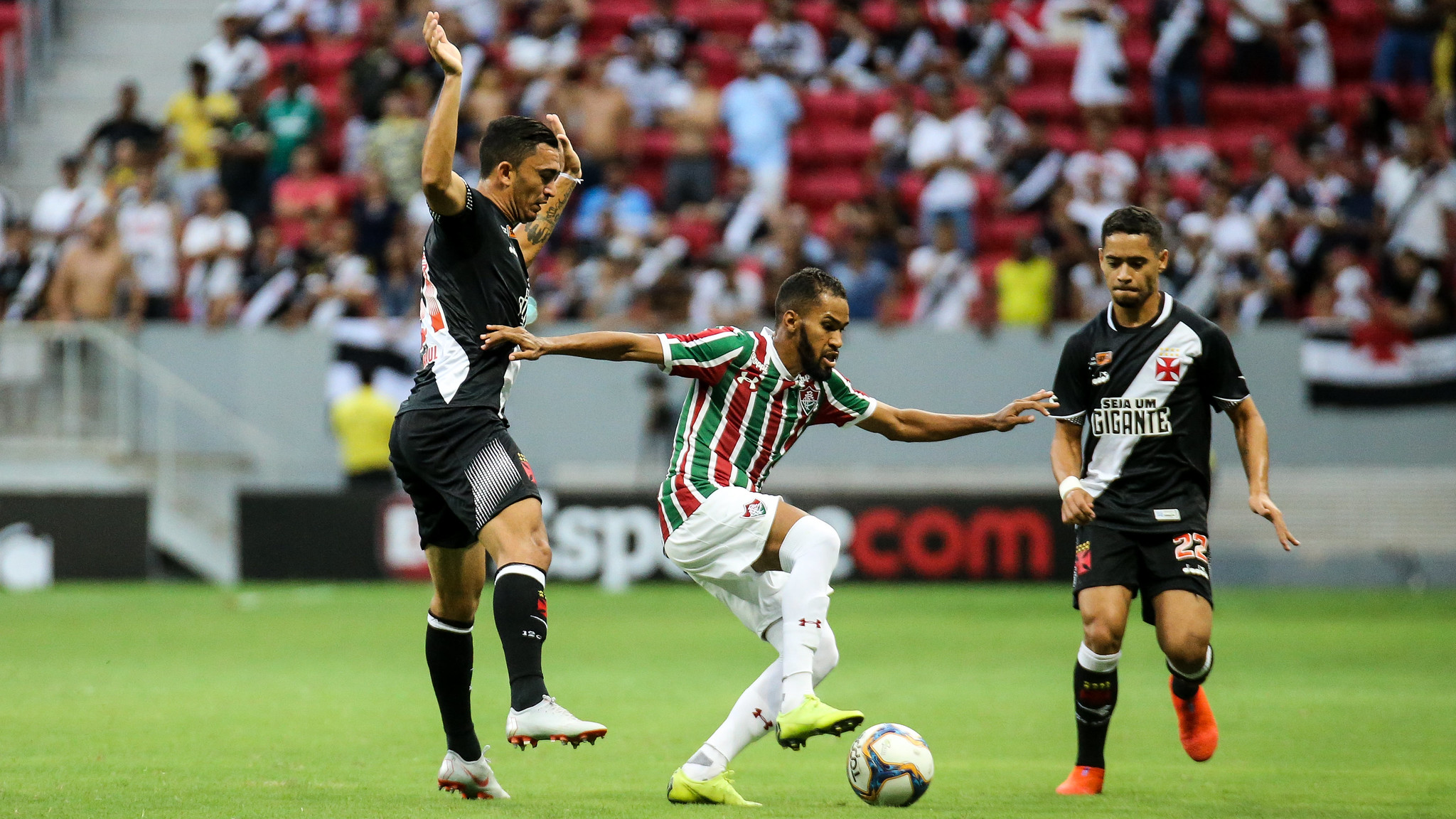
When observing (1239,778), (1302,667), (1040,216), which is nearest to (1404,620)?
(1302,667)

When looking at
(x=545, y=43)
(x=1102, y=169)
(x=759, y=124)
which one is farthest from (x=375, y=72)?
(x=1102, y=169)

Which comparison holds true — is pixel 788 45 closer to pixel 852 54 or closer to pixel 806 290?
pixel 852 54

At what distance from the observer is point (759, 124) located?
20016mm

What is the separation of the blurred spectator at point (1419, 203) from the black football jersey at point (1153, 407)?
11.5 metres

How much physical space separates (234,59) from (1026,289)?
35.7 feet

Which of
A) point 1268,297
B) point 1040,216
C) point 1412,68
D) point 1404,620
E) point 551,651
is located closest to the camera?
point 551,651

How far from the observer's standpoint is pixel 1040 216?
1867 centimetres

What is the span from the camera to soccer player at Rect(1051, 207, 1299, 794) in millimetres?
6656

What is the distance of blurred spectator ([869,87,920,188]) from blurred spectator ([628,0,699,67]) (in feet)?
9.12

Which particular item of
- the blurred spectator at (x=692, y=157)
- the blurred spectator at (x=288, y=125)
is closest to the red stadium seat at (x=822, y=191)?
the blurred spectator at (x=692, y=157)

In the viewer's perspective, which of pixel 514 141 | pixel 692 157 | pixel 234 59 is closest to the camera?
pixel 514 141

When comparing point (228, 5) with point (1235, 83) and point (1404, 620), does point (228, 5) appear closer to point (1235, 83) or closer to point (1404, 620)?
point (1235, 83)

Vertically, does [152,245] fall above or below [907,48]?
below

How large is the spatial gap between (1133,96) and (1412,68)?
3.32 m
